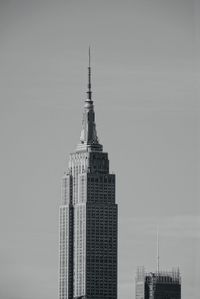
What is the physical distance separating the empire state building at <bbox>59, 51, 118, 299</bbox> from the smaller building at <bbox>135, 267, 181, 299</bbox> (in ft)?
2.80

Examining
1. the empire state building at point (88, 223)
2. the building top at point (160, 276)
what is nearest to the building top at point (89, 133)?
the empire state building at point (88, 223)

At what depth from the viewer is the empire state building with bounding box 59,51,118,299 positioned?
5825cm

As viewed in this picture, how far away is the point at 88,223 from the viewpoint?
59094 millimetres

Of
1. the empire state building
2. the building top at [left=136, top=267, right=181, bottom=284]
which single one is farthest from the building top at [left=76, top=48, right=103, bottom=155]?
the building top at [left=136, top=267, right=181, bottom=284]

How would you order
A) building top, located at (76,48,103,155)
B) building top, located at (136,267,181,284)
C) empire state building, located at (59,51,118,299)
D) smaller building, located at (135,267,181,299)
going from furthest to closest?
empire state building, located at (59,51,118,299)
building top, located at (76,48,103,155)
smaller building, located at (135,267,181,299)
building top, located at (136,267,181,284)

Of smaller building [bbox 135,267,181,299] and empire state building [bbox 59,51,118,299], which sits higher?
empire state building [bbox 59,51,118,299]

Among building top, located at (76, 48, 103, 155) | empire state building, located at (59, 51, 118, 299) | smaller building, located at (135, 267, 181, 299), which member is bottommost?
smaller building, located at (135, 267, 181, 299)

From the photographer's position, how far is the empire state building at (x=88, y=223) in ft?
191

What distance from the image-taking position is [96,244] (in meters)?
58.8

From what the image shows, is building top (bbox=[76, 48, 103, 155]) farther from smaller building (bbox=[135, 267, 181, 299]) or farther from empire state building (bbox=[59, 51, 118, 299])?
smaller building (bbox=[135, 267, 181, 299])

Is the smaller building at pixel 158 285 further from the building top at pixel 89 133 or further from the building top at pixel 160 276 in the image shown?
the building top at pixel 89 133

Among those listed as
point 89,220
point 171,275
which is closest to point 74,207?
point 89,220

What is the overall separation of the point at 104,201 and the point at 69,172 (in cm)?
104

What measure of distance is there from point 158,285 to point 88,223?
2.23 metres
